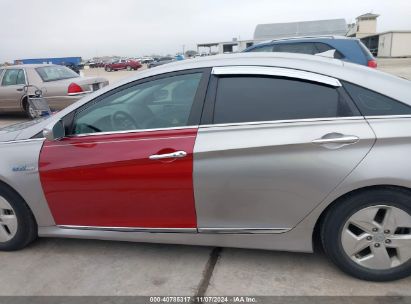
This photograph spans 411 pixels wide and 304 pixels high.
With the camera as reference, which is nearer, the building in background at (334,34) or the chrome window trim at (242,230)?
the chrome window trim at (242,230)

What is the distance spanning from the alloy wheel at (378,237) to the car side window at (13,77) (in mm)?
9202

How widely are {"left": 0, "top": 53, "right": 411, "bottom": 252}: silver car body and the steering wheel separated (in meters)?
0.22

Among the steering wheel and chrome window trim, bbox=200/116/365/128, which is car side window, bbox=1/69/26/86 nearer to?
the steering wheel

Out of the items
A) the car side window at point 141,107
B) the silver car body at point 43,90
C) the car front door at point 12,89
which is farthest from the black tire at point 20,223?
the car front door at point 12,89

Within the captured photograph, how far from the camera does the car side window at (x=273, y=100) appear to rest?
2.52m

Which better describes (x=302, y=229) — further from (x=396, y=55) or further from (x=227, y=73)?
(x=396, y=55)

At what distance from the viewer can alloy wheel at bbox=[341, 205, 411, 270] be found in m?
2.41

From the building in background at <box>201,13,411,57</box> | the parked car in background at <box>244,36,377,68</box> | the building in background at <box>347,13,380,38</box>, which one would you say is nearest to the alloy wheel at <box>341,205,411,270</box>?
the parked car in background at <box>244,36,377,68</box>

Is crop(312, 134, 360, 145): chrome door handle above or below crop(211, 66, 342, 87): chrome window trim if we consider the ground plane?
below

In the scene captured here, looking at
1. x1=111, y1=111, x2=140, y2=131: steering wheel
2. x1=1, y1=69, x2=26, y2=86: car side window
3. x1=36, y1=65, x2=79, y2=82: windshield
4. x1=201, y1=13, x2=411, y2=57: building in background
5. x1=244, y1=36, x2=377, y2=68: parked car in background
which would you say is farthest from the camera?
x1=201, y1=13, x2=411, y2=57: building in background

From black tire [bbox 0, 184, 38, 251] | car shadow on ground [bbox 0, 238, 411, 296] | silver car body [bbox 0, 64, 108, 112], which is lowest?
car shadow on ground [bbox 0, 238, 411, 296]

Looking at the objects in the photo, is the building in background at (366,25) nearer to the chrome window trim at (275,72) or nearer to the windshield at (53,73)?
the windshield at (53,73)

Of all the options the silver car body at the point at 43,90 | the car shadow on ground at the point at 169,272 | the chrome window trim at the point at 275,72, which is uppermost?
the chrome window trim at the point at 275,72

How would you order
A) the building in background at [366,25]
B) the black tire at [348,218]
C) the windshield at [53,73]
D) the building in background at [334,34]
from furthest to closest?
the building in background at [366,25] < the building in background at [334,34] < the windshield at [53,73] < the black tire at [348,218]
